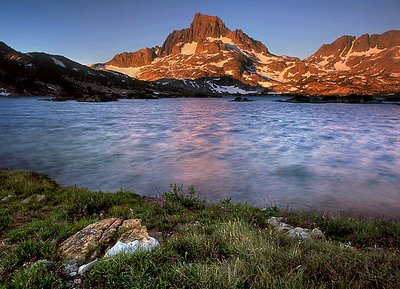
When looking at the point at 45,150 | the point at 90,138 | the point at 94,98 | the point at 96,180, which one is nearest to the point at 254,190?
the point at 96,180

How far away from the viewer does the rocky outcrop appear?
215 inches

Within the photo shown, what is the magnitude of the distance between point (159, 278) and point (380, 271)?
139 inches

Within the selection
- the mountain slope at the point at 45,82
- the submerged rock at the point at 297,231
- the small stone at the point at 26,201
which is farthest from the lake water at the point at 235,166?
the mountain slope at the point at 45,82

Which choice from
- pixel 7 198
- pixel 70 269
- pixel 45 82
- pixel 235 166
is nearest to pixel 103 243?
pixel 70 269

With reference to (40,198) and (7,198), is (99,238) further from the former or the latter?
(7,198)

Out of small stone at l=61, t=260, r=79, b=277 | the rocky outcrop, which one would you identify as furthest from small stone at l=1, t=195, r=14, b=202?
small stone at l=61, t=260, r=79, b=277

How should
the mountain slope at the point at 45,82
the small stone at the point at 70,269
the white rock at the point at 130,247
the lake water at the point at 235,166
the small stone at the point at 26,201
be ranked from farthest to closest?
the mountain slope at the point at 45,82 → the lake water at the point at 235,166 → the small stone at the point at 26,201 → the white rock at the point at 130,247 → the small stone at the point at 70,269

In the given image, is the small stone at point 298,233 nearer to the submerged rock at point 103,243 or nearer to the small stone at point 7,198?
the submerged rock at point 103,243

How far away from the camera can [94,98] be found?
10794 cm

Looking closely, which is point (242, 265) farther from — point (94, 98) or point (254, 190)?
point (94, 98)

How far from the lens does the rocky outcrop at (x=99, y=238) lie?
5473 mm

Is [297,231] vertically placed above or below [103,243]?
below

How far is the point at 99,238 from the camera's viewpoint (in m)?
6.03

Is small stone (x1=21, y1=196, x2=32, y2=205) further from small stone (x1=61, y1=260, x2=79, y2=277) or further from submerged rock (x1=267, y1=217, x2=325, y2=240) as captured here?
submerged rock (x1=267, y1=217, x2=325, y2=240)
